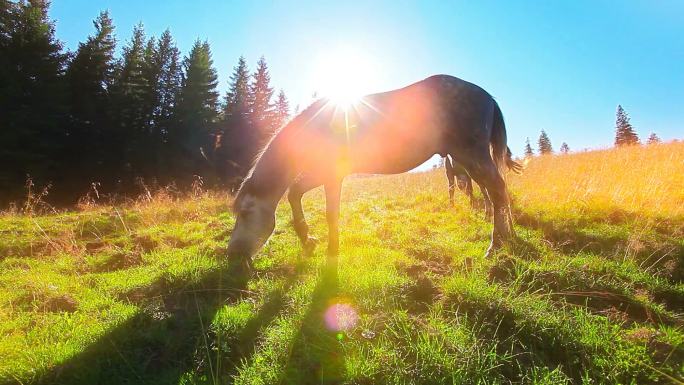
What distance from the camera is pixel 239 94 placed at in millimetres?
38531

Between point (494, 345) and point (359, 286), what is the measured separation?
4.74ft

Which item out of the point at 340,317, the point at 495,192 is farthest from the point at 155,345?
the point at 495,192

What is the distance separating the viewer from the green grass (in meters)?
2.36

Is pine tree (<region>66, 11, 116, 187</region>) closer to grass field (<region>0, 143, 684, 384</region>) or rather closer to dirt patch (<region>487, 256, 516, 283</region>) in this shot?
grass field (<region>0, 143, 684, 384</region>)

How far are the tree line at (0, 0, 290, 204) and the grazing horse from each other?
566 inches

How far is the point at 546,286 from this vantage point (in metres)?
3.48

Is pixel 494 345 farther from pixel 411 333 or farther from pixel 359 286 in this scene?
pixel 359 286

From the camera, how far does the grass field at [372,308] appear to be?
2.37m

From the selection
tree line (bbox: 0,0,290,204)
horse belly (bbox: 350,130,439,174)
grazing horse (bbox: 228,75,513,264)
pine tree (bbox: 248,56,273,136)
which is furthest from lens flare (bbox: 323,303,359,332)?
pine tree (bbox: 248,56,273,136)

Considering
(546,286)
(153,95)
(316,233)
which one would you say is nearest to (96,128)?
(153,95)

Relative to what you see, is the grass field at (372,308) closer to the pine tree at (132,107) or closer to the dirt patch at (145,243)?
the dirt patch at (145,243)

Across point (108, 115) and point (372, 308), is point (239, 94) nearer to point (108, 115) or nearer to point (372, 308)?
point (108, 115)

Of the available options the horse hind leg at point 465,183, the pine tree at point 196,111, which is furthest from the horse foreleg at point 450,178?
A: the pine tree at point 196,111

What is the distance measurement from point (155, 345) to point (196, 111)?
33076 mm
